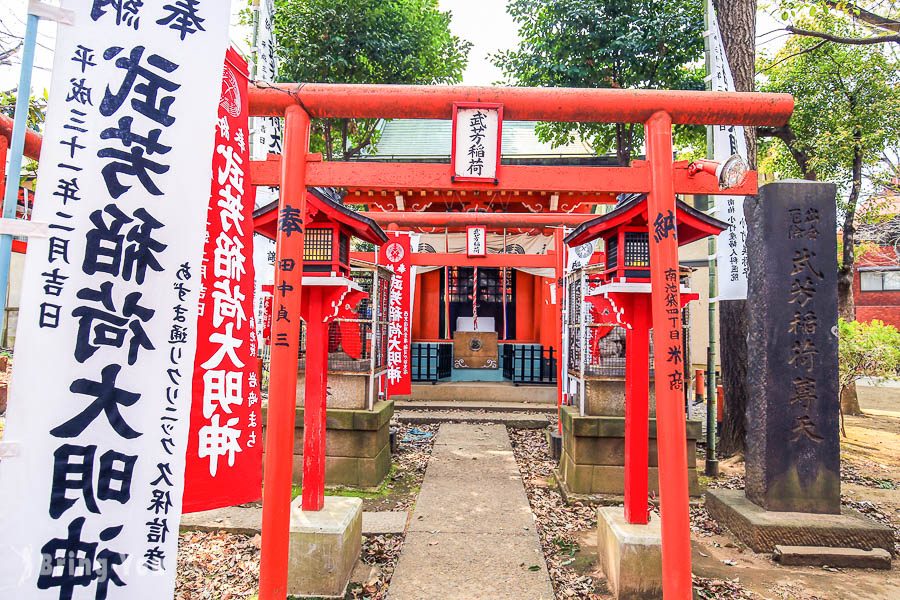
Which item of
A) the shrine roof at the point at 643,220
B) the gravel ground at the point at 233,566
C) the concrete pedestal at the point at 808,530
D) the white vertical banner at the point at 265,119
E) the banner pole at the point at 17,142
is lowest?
the gravel ground at the point at 233,566

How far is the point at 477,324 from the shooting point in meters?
15.3

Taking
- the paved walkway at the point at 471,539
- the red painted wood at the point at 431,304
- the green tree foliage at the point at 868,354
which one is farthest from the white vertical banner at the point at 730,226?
the red painted wood at the point at 431,304

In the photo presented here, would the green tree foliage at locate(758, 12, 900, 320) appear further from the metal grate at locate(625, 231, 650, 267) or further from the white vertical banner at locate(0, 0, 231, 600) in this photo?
the white vertical banner at locate(0, 0, 231, 600)

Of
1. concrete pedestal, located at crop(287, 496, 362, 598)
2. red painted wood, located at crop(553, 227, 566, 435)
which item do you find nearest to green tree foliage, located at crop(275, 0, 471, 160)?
red painted wood, located at crop(553, 227, 566, 435)

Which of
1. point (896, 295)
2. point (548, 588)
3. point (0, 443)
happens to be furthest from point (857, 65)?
point (896, 295)

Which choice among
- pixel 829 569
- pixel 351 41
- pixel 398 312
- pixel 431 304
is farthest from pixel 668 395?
pixel 431 304

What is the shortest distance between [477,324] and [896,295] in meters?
20.0

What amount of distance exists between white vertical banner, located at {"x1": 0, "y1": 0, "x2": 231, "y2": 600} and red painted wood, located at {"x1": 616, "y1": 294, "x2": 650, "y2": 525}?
3597mm

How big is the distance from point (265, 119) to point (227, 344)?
5261mm

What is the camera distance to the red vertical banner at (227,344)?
2.59 metres

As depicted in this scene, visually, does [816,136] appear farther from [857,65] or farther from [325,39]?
[325,39]

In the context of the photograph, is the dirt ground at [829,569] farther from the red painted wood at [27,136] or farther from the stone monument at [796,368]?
the red painted wood at [27,136]

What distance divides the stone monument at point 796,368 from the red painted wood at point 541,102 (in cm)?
188

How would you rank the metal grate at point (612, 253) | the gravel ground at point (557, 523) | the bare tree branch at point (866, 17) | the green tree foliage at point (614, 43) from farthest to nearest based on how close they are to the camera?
the green tree foliage at point (614, 43)
the bare tree branch at point (866, 17)
the metal grate at point (612, 253)
the gravel ground at point (557, 523)
